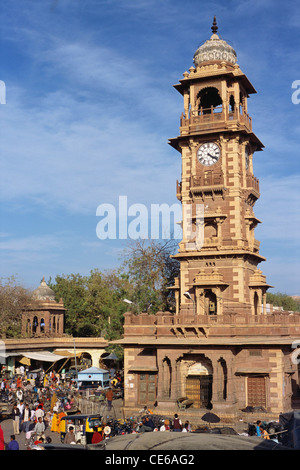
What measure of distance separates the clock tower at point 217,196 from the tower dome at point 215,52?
73mm

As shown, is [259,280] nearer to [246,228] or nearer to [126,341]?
[246,228]

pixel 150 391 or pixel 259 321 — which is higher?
pixel 259 321

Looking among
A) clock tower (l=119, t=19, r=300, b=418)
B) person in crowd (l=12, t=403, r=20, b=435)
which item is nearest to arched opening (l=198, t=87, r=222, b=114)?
clock tower (l=119, t=19, r=300, b=418)

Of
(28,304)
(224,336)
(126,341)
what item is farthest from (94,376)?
(28,304)

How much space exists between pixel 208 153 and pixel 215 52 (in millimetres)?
7838

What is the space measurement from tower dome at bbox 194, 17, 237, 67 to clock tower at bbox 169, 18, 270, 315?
7 cm

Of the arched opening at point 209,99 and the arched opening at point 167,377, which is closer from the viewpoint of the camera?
the arched opening at point 167,377

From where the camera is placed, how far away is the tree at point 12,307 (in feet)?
203

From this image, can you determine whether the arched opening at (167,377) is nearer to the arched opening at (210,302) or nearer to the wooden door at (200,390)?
the wooden door at (200,390)

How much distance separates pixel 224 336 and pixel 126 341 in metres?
6.49

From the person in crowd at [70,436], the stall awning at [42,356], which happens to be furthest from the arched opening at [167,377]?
the stall awning at [42,356]

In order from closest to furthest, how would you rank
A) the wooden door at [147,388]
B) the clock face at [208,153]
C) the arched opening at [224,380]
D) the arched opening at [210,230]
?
the arched opening at [224,380] < the wooden door at [147,388] < the arched opening at [210,230] < the clock face at [208,153]

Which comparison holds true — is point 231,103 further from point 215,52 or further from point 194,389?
point 194,389

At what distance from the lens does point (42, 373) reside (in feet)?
155
